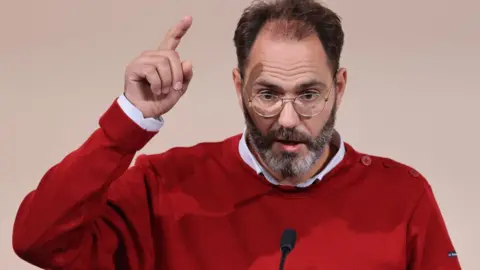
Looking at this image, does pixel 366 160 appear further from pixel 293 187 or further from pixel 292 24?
pixel 292 24

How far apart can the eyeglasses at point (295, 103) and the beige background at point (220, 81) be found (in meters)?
0.73

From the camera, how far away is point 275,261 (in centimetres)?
132

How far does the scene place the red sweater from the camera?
1.33 m

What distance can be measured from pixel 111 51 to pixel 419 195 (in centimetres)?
109

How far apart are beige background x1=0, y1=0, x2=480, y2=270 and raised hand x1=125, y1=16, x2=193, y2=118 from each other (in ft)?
2.89

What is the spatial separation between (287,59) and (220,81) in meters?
0.78

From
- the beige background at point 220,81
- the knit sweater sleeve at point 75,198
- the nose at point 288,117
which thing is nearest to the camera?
the knit sweater sleeve at point 75,198

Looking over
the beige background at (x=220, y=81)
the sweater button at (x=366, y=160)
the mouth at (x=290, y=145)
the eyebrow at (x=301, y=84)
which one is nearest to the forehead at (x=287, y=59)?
the eyebrow at (x=301, y=84)

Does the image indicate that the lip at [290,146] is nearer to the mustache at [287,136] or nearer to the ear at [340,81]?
the mustache at [287,136]

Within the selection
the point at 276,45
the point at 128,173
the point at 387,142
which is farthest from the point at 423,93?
the point at 128,173

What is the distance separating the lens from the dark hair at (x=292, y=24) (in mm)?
1364

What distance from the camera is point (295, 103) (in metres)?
1.33

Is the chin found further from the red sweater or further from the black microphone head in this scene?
the black microphone head

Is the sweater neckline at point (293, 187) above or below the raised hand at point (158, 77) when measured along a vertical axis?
below
